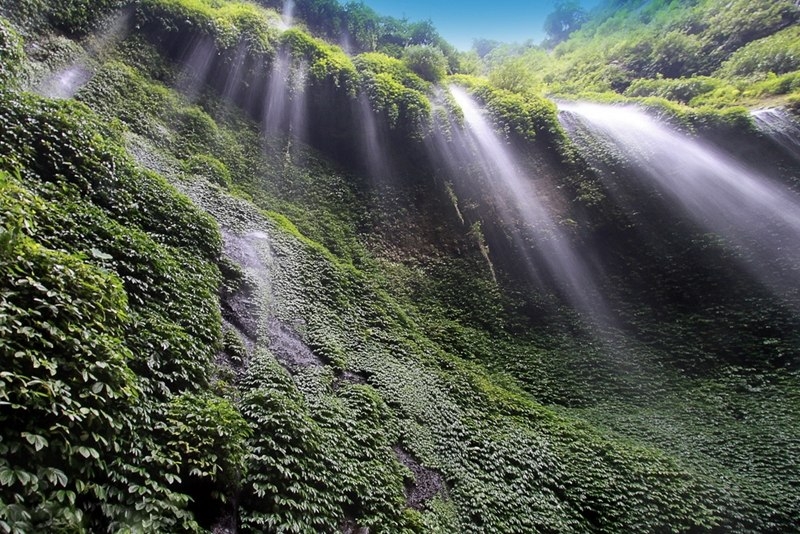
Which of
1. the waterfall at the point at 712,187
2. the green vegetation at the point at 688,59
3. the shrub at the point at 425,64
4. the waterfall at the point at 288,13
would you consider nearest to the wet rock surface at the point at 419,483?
the waterfall at the point at 712,187

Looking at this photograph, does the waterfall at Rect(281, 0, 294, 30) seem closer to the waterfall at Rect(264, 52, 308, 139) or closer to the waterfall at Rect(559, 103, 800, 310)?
the waterfall at Rect(264, 52, 308, 139)

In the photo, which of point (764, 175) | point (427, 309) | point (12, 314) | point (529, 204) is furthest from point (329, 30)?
point (12, 314)

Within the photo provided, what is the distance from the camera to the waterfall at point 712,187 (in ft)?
40.3

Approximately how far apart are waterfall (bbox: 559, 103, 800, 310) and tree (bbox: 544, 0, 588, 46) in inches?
1729

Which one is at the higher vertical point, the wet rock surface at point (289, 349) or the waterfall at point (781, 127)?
the waterfall at point (781, 127)

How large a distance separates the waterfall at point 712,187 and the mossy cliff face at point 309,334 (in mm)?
959

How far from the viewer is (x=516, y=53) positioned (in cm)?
4362

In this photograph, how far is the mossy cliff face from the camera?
361 centimetres

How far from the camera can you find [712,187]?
13.9m

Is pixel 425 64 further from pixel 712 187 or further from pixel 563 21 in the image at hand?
pixel 563 21

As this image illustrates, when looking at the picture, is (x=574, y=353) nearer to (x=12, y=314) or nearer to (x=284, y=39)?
(x=12, y=314)

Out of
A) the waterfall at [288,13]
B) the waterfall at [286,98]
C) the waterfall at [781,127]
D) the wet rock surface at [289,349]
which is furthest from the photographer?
the waterfall at [288,13]

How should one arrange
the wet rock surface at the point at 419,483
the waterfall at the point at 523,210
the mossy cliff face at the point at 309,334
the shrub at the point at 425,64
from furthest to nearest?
the shrub at the point at 425,64 → the waterfall at the point at 523,210 → the wet rock surface at the point at 419,483 → the mossy cliff face at the point at 309,334

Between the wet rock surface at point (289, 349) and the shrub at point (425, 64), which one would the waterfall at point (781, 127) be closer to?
the shrub at point (425, 64)
